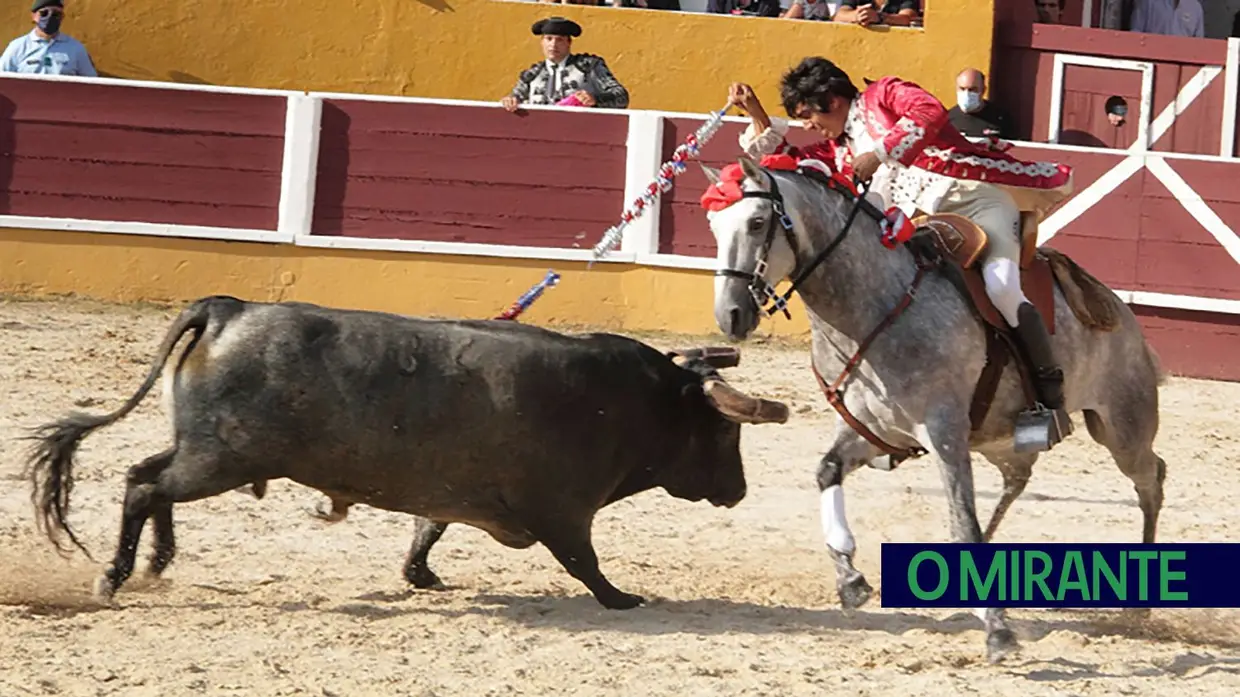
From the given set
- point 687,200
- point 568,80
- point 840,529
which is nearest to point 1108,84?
point 687,200

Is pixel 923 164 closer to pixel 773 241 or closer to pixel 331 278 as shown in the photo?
pixel 773 241

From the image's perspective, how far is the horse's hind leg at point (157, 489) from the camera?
5016 mm

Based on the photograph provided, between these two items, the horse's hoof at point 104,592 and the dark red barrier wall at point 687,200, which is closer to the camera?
the horse's hoof at point 104,592

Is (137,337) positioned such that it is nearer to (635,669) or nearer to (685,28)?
(685,28)

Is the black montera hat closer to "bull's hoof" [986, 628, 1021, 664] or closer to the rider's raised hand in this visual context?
the rider's raised hand

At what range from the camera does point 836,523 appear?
5.10 meters

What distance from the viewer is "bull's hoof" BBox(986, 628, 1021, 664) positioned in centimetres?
479

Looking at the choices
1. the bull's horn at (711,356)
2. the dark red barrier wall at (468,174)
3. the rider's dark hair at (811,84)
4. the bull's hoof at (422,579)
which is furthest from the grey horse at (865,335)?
the dark red barrier wall at (468,174)

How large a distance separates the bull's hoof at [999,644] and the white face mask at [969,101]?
6.05 meters

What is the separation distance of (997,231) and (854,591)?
3.37 ft

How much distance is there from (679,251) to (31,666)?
6.06 m

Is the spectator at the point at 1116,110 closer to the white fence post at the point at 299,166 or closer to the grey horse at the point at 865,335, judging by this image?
the white fence post at the point at 299,166

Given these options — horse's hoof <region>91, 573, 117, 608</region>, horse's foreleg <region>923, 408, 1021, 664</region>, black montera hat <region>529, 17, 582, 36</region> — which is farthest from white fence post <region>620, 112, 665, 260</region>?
horse's hoof <region>91, 573, 117, 608</region>

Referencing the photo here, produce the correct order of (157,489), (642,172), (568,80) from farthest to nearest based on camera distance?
1. (568,80)
2. (642,172)
3. (157,489)
